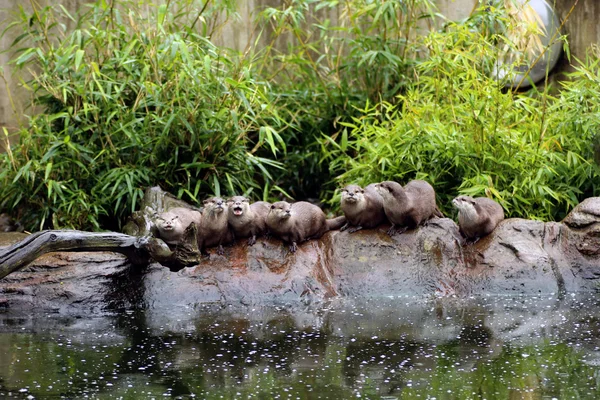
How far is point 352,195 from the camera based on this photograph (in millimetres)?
5871

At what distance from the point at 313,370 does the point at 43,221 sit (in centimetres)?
330

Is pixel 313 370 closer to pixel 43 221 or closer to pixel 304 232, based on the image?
pixel 304 232


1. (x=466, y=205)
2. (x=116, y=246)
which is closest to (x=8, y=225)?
(x=116, y=246)

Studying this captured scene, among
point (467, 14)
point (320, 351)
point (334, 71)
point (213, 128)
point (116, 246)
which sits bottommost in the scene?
point (320, 351)

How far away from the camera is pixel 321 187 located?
8.10 m

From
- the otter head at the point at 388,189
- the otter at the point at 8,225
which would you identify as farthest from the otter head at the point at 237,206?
the otter at the point at 8,225

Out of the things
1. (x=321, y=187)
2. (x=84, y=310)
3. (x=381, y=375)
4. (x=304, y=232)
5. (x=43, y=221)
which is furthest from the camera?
(x=321, y=187)

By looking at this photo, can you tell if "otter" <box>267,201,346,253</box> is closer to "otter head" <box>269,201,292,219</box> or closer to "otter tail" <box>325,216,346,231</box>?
"otter head" <box>269,201,292,219</box>

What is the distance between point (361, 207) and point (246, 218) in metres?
0.74

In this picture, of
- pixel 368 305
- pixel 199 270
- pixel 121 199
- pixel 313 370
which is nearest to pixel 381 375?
pixel 313 370

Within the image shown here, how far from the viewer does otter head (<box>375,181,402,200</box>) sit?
5828 millimetres

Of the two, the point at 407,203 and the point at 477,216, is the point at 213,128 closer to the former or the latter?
the point at 407,203

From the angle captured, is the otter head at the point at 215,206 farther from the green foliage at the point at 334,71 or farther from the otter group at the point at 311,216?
the green foliage at the point at 334,71

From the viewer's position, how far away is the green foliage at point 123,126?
6777mm
